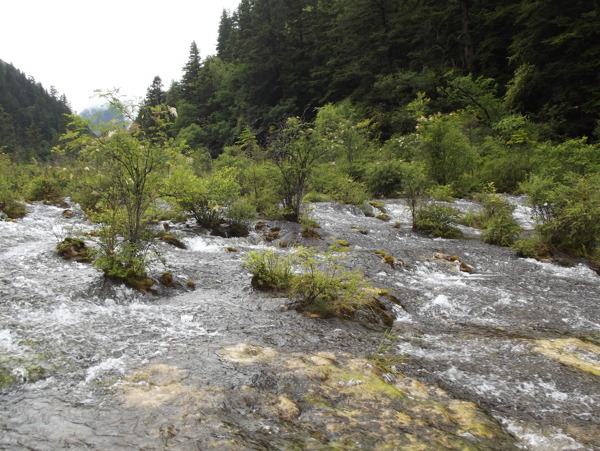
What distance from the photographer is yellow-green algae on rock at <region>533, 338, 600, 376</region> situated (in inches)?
174

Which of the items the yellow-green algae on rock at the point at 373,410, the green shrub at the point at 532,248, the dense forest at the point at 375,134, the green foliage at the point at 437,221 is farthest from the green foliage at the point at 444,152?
the yellow-green algae on rock at the point at 373,410

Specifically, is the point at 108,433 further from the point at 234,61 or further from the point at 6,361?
the point at 234,61

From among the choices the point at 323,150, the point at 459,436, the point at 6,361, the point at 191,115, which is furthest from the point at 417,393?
the point at 191,115

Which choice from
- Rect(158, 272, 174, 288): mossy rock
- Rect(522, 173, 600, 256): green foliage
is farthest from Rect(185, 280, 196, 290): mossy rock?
Rect(522, 173, 600, 256): green foliage

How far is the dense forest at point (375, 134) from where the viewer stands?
6.98 m

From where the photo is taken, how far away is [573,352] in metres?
4.75

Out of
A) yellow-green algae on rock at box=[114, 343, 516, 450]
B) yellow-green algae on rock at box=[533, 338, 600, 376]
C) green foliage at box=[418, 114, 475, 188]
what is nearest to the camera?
yellow-green algae on rock at box=[114, 343, 516, 450]

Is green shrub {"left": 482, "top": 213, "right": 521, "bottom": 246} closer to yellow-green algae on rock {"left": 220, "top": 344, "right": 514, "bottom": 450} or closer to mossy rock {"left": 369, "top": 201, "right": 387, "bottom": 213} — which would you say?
mossy rock {"left": 369, "top": 201, "right": 387, "bottom": 213}

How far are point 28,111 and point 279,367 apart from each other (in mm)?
123352

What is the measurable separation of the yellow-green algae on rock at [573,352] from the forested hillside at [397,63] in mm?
15609

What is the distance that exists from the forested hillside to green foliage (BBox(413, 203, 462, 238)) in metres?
9.42

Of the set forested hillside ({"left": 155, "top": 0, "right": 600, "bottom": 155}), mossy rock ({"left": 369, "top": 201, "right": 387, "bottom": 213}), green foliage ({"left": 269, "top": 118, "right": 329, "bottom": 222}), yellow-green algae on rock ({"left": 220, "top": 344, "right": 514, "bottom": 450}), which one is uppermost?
forested hillside ({"left": 155, "top": 0, "right": 600, "bottom": 155})

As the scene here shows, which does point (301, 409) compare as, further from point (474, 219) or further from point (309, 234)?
point (474, 219)

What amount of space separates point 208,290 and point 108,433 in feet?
13.8
